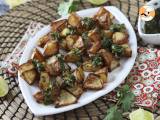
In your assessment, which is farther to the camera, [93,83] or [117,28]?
[117,28]

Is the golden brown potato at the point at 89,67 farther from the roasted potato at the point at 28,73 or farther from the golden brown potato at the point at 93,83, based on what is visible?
the roasted potato at the point at 28,73

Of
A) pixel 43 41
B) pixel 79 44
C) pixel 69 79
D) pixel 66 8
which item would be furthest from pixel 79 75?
pixel 66 8

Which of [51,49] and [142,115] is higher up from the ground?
[51,49]

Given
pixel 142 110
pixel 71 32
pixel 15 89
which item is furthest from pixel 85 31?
pixel 142 110

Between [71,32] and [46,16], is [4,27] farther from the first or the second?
[71,32]

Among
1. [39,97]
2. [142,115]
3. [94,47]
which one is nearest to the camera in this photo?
[142,115]

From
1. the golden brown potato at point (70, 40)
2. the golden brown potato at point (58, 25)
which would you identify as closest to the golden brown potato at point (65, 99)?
the golden brown potato at point (70, 40)

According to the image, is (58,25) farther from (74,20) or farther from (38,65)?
(38,65)

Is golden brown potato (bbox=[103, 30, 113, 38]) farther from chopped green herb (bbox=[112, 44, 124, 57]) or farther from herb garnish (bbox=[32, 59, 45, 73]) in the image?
herb garnish (bbox=[32, 59, 45, 73])
